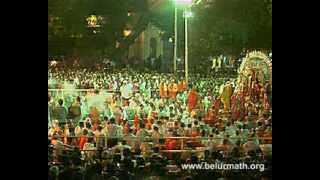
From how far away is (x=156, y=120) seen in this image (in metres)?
4.84

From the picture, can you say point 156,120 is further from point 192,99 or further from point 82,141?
point 82,141

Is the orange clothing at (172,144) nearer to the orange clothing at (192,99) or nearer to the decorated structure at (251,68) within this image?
the orange clothing at (192,99)

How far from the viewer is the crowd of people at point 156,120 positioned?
4.81m

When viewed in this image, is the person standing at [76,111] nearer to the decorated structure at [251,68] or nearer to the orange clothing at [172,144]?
the orange clothing at [172,144]

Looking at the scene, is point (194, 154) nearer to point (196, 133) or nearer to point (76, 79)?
point (196, 133)

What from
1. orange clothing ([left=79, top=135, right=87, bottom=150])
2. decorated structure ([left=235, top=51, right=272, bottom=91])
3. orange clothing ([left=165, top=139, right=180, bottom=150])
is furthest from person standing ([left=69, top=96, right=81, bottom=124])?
decorated structure ([left=235, top=51, right=272, bottom=91])

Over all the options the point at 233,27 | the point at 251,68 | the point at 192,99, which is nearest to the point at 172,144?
the point at 192,99

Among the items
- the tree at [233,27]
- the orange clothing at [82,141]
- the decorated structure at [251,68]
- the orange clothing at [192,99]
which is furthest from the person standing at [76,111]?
the decorated structure at [251,68]

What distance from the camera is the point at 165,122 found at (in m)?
4.84

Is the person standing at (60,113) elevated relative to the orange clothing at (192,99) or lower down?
lower down

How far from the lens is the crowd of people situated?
4.81 m

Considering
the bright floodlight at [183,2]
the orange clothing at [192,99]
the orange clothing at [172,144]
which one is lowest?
the orange clothing at [172,144]
